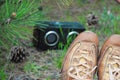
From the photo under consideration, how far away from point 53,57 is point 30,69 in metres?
0.23

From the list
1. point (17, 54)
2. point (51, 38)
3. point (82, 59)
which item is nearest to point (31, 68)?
point (17, 54)

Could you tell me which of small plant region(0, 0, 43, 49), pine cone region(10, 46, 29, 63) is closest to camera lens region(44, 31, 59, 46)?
pine cone region(10, 46, 29, 63)

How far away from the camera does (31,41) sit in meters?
2.25

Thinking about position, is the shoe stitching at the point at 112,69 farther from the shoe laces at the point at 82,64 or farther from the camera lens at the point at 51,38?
the camera lens at the point at 51,38

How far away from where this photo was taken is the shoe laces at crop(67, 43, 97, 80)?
1501 mm

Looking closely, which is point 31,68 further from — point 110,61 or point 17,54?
point 110,61

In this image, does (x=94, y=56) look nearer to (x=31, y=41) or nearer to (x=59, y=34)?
(x=59, y=34)

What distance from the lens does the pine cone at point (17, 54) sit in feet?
6.36

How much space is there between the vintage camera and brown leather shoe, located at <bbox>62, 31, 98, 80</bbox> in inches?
18.5

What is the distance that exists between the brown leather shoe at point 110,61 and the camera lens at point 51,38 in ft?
1.75

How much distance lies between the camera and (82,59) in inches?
61.8

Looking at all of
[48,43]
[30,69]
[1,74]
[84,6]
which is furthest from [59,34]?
[84,6]

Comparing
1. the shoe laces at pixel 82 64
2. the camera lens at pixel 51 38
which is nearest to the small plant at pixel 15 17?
the shoe laces at pixel 82 64

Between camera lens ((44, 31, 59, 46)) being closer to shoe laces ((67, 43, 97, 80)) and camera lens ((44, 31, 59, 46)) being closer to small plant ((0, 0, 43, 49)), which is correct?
small plant ((0, 0, 43, 49))
